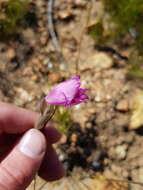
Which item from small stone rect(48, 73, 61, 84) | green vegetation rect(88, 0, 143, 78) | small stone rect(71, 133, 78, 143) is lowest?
small stone rect(71, 133, 78, 143)

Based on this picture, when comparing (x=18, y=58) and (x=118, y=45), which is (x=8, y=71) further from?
(x=118, y=45)

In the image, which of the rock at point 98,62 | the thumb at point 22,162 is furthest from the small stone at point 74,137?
the thumb at point 22,162

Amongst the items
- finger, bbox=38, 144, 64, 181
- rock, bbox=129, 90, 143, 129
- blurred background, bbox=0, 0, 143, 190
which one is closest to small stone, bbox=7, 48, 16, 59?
blurred background, bbox=0, 0, 143, 190

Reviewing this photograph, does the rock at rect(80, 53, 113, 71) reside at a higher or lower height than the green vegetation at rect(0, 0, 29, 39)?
lower

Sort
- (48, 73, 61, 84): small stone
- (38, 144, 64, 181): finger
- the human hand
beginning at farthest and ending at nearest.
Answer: (48, 73, 61, 84): small stone, (38, 144, 64, 181): finger, the human hand

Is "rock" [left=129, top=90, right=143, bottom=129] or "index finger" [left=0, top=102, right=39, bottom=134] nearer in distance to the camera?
"index finger" [left=0, top=102, right=39, bottom=134]

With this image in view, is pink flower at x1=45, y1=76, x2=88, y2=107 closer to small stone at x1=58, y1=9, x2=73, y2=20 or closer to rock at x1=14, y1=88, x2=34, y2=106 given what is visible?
rock at x1=14, y1=88, x2=34, y2=106

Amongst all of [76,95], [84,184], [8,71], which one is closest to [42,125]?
[76,95]

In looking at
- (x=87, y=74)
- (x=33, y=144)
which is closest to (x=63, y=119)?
(x=87, y=74)
